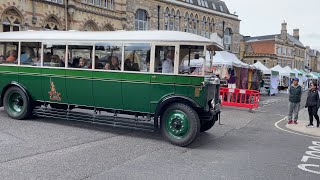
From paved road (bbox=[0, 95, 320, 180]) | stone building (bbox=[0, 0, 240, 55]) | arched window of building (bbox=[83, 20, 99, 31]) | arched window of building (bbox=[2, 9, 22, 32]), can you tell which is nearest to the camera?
paved road (bbox=[0, 95, 320, 180])

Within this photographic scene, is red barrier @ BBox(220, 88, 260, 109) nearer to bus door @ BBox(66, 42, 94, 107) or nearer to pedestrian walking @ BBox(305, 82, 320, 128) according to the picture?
pedestrian walking @ BBox(305, 82, 320, 128)

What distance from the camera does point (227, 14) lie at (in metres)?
54.1

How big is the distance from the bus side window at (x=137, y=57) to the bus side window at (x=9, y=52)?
4063 mm

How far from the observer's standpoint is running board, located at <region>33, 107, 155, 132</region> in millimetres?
8547

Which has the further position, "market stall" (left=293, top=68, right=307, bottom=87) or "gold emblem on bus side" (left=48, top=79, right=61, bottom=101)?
"market stall" (left=293, top=68, right=307, bottom=87)

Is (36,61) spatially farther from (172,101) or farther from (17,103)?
(172,101)

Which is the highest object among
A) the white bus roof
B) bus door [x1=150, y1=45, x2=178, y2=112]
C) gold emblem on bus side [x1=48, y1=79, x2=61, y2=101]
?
the white bus roof

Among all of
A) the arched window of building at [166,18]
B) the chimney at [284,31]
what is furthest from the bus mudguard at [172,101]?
the chimney at [284,31]

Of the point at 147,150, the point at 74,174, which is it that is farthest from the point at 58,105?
the point at 74,174

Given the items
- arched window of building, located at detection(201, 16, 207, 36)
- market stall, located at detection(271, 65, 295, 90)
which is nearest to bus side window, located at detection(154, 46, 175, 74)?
market stall, located at detection(271, 65, 295, 90)

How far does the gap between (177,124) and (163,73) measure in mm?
1351

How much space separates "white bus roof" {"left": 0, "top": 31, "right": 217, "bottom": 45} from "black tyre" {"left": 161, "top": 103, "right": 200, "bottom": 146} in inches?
67.9

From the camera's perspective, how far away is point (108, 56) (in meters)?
8.91

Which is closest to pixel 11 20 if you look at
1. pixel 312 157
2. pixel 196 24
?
pixel 312 157
